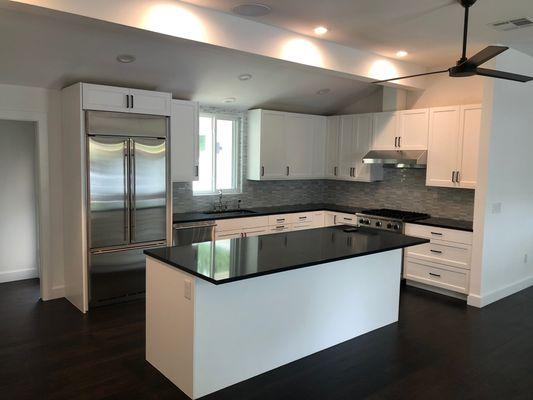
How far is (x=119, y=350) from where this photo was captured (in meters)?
3.69

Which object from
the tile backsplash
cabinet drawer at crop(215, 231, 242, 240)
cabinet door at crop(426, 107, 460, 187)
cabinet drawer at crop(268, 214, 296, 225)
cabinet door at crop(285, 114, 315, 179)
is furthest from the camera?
cabinet door at crop(285, 114, 315, 179)

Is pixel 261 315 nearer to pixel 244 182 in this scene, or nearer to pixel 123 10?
pixel 123 10

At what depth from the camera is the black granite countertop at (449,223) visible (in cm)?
515

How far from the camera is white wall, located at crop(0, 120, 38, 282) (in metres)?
5.50

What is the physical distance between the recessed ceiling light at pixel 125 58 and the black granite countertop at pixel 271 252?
2042 mm

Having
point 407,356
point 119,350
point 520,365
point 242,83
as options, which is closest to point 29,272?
point 119,350

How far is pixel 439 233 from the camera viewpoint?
5340mm

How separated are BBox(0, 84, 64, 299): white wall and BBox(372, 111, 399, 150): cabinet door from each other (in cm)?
421

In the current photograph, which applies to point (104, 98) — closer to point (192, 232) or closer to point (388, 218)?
point (192, 232)

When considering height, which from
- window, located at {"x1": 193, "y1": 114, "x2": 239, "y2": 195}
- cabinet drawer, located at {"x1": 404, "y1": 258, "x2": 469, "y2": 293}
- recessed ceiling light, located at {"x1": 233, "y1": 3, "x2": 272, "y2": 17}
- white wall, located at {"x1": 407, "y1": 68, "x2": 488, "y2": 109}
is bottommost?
cabinet drawer, located at {"x1": 404, "y1": 258, "x2": 469, "y2": 293}

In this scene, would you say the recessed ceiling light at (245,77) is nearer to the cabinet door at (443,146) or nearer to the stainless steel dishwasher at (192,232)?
the stainless steel dishwasher at (192,232)

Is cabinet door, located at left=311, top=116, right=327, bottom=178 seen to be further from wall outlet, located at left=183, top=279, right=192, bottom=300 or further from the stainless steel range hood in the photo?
wall outlet, located at left=183, top=279, right=192, bottom=300

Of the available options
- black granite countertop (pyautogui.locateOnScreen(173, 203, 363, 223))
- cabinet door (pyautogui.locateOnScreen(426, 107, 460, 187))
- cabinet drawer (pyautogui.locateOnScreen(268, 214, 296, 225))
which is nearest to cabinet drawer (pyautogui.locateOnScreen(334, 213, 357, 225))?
black granite countertop (pyautogui.locateOnScreen(173, 203, 363, 223))

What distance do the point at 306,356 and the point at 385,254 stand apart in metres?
1.27
